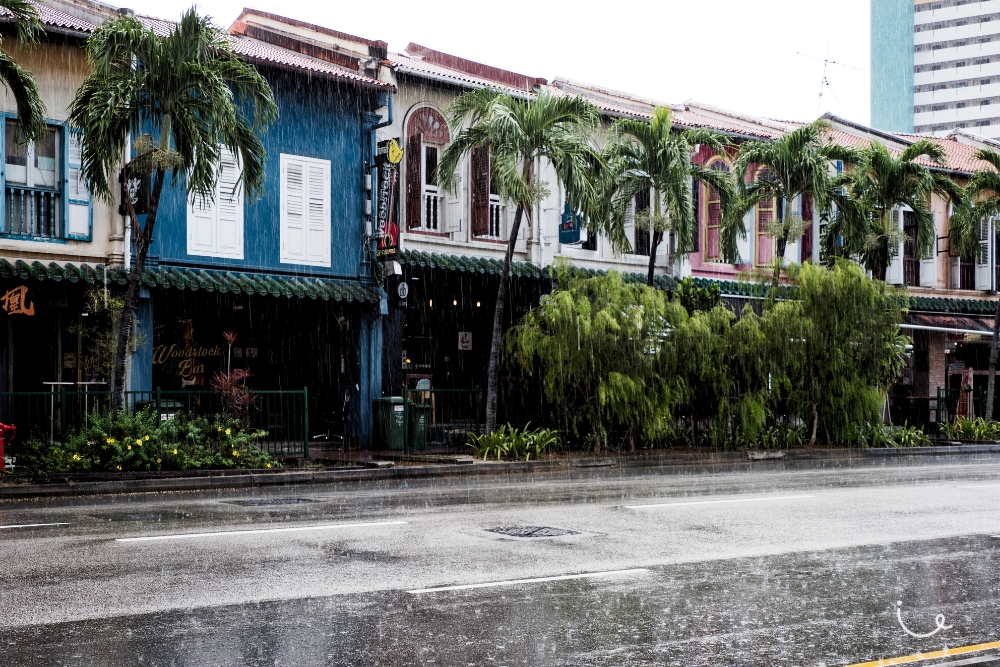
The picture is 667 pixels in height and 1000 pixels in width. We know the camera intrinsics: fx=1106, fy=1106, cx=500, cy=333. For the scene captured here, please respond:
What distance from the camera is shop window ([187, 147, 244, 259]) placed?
68.3ft

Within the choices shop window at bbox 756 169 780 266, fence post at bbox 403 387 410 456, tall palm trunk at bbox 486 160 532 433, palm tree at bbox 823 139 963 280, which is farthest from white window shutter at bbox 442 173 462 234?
shop window at bbox 756 169 780 266

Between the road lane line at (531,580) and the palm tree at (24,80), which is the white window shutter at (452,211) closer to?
the palm tree at (24,80)

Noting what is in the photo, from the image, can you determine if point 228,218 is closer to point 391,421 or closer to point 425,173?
point 425,173

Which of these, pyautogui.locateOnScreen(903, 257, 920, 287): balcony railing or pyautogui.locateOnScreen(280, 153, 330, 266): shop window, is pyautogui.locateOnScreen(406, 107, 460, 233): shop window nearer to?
pyautogui.locateOnScreen(280, 153, 330, 266): shop window

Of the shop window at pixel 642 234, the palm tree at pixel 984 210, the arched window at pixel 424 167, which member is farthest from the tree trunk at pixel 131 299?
the palm tree at pixel 984 210

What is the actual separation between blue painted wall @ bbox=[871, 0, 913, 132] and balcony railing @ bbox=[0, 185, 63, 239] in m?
146

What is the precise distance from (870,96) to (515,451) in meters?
154

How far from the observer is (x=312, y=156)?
2255cm

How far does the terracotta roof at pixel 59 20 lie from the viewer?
19.0 meters

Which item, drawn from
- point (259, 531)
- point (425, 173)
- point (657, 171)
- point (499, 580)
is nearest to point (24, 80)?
point (259, 531)

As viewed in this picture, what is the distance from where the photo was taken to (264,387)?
23453mm

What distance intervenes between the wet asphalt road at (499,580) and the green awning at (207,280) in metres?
5.59

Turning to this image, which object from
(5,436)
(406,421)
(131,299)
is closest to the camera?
(5,436)

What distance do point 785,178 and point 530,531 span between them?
17800 mm
